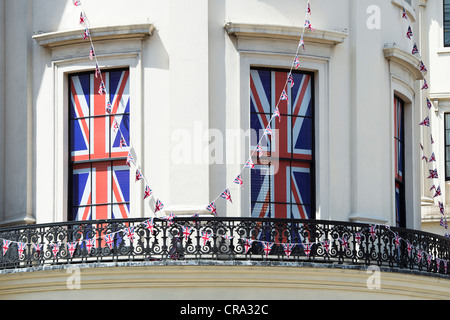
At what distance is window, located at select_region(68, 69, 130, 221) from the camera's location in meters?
27.2

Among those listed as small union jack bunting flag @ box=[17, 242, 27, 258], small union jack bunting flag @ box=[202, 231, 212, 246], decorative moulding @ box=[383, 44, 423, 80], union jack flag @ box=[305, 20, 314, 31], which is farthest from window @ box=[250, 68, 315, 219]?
small union jack bunting flag @ box=[17, 242, 27, 258]

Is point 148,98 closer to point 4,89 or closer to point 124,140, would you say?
point 124,140

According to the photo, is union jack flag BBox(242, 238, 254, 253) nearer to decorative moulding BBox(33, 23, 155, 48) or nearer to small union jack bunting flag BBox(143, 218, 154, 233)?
small union jack bunting flag BBox(143, 218, 154, 233)

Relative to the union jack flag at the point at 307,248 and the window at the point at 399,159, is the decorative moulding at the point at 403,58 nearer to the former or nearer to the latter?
the window at the point at 399,159

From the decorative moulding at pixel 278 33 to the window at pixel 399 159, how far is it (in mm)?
2704

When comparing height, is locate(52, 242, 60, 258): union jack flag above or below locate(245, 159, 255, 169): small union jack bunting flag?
below

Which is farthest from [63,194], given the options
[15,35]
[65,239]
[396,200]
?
[396,200]

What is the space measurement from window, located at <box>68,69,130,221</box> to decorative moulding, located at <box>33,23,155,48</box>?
0.72 meters

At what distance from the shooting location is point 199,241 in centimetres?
2548

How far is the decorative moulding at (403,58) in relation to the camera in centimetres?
2847

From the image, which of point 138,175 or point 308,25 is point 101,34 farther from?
point 308,25

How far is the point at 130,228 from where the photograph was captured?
84.2 ft

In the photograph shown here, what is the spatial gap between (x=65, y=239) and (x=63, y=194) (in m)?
1.46
